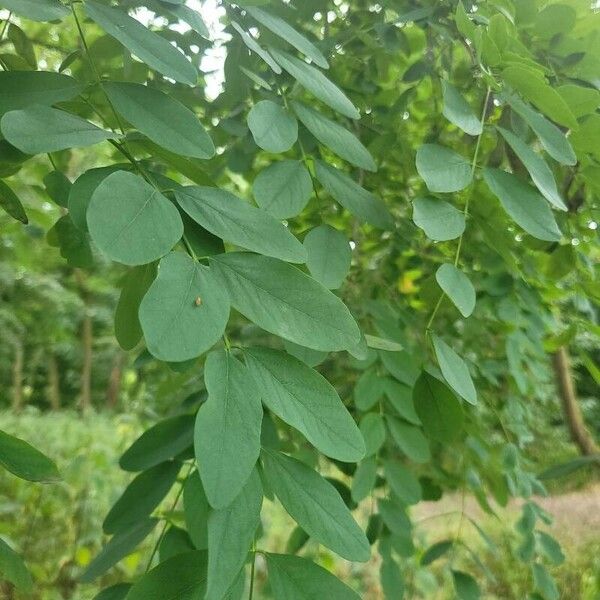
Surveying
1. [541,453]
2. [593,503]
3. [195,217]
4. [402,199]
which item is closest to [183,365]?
[195,217]

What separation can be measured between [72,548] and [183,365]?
1.52 metres

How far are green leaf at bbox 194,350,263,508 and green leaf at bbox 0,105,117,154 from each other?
0.15 m

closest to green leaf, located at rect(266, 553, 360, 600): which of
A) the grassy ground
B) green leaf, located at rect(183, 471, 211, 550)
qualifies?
green leaf, located at rect(183, 471, 211, 550)

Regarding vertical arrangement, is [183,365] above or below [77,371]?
above

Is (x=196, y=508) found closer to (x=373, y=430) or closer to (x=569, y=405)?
(x=373, y=430)

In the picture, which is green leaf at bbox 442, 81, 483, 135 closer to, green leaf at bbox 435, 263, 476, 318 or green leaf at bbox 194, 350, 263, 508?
green leaf at bbox 435, 263, 476, 318

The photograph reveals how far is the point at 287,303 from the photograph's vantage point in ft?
1.32

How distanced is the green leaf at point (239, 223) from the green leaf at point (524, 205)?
20 cm

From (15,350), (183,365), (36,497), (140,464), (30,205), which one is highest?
(183,365)

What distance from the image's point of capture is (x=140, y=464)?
65cm

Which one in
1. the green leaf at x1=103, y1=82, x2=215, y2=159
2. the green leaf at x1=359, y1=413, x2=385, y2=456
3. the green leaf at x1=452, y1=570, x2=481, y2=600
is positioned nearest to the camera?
the green leaf at x1=103, y1=82, x2=215, y2=159

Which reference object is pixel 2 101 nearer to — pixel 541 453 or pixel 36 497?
pixel 36 497

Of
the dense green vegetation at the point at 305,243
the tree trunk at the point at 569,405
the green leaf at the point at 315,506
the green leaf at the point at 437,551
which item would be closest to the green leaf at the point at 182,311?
the dense green vegetation at the point at 305,243

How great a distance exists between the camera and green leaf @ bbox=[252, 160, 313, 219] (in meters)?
0.53
